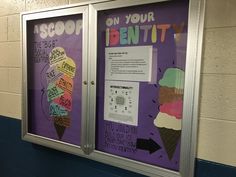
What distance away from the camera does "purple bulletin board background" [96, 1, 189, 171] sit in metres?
1.15

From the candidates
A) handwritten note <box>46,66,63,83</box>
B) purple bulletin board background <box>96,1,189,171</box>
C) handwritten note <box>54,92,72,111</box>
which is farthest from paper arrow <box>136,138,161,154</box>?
handwritten note <box>46,66,63,83</box>

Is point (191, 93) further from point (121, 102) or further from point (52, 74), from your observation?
point (52, 74)

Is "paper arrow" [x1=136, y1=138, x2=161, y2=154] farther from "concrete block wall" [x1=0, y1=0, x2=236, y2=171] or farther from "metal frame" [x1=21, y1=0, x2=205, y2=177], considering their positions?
"concrete block wall" [x1=0, y1=0, x2=236, y2=171]

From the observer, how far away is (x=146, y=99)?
4.08ft

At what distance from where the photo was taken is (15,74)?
1815 mm

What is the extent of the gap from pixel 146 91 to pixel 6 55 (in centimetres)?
115

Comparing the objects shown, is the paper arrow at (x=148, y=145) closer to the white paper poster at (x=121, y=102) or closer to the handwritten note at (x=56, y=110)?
the white paper poster at (x=121, y=102)

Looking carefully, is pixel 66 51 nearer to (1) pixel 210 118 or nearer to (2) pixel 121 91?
(2) pixel 121 91

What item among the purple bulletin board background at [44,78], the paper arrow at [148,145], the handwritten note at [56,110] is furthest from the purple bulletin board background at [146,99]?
the handwritten note at [56,110]

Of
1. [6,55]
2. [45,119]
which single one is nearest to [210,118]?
[45,119]

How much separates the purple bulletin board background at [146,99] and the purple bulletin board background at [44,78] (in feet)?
0.50

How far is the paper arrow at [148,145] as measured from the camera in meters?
1.23

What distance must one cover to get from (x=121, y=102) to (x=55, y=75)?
0.50 m

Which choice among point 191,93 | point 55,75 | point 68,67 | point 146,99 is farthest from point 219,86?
point 55,75
